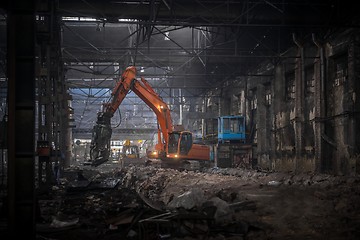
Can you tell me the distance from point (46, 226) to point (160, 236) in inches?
82.7

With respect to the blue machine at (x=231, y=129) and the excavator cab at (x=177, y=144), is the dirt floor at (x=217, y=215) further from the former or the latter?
the blue machine at (x=231, y=129)

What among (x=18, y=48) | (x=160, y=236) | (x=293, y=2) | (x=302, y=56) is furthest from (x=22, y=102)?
(x=302, y=56)

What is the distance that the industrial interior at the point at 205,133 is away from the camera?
619 centimetres

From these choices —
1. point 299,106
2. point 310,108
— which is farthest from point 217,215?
point 299,106

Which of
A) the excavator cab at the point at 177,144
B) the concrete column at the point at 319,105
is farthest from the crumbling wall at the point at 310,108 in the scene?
the excavator cab at the point at 177,144

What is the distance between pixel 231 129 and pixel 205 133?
4745 millimetres

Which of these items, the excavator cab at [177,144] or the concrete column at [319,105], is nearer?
the concrete column at [319,105]

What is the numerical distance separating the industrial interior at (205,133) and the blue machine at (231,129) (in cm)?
7

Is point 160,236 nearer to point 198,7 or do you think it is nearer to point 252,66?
point 198,7

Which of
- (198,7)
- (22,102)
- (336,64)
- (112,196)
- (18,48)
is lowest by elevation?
(112,196)

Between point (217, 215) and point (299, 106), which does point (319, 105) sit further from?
point (217, 215)

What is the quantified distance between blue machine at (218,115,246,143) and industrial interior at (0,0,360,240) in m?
0.07

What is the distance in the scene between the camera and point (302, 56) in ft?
55.4

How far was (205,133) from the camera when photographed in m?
26.5
